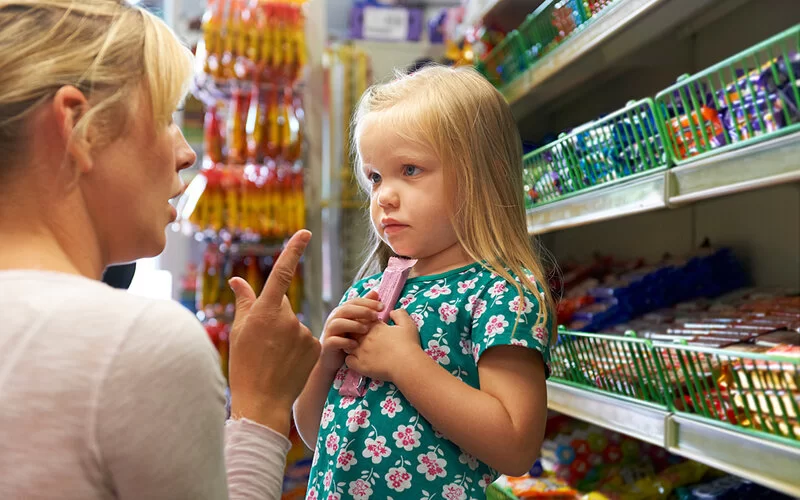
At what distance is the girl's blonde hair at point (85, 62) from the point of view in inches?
28.4

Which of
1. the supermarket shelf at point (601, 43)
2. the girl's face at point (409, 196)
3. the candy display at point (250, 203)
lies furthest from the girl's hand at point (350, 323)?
the candy display at point (250, 203)

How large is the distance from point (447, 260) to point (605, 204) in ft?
1.76

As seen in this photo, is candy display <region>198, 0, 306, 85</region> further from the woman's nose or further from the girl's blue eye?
the woman's nose

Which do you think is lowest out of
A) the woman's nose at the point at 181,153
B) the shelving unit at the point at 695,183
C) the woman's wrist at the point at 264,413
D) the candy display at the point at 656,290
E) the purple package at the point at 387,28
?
the candy display at the point at 656,290

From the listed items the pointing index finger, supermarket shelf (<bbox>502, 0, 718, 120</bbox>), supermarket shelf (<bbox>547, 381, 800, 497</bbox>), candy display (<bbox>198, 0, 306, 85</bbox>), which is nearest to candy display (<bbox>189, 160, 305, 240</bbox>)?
candy display (<bbox>198, 0, 306, 85</bbox>)

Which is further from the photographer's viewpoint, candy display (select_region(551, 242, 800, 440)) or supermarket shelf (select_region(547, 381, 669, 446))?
supermarket shelf (select_region(547, 381, 669, 446))

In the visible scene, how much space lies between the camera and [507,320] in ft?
3.72

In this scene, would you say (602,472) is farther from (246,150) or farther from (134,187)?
(246,150)

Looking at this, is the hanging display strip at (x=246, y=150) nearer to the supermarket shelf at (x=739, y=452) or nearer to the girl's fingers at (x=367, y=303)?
the girl's fingers at (x=367, y=303)

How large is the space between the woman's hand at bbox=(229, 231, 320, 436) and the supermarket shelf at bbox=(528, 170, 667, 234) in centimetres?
80

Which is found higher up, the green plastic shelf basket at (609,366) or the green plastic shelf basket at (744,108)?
the green plastic shelf basket at (744,108)

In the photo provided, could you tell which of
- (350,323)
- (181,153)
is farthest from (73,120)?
(350,323)

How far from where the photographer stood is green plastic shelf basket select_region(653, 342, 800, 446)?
1148 millimetres

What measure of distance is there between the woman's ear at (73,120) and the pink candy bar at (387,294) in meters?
0.60
